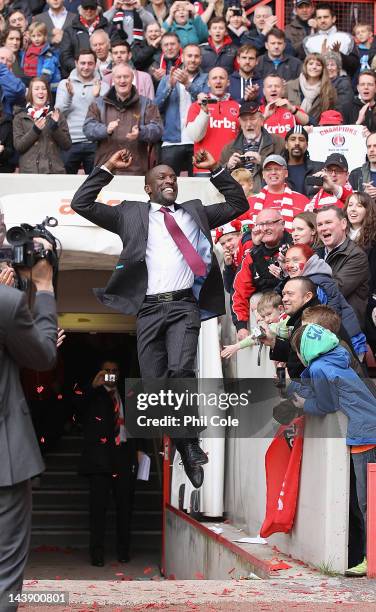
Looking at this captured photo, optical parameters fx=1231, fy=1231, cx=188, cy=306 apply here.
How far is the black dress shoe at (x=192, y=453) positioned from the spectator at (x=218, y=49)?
25.8 ft

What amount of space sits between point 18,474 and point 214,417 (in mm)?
5669

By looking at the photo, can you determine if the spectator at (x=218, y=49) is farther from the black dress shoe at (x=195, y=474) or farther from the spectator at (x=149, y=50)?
the black dress shoe at (x=195, y=474)

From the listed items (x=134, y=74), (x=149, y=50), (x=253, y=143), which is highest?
(x=149, y=50)

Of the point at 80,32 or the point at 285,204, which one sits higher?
the point at 80,32

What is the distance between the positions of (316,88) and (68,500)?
22.5 feet

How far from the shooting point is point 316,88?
14172 mm

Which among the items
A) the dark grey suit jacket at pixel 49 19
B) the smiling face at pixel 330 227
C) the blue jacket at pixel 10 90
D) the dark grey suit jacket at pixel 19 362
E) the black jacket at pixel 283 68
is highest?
the dark grey suit jacket at pixel 49 19

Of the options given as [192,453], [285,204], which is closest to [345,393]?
[192,453]

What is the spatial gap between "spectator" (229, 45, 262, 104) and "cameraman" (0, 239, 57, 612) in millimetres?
9332

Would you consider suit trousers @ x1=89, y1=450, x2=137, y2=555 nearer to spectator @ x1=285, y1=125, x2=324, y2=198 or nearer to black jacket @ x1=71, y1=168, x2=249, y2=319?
spectator @ x1=285, y1=125, x2=324, y2=198

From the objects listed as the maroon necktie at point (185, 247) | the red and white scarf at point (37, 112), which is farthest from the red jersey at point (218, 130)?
the maroon necktie at point (185, 247)

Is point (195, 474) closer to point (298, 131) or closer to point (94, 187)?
point (94, 187)

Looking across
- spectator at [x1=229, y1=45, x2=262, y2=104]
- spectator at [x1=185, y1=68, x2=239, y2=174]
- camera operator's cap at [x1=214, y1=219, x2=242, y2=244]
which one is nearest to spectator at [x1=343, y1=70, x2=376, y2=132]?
spectator at [x1=229, y1=45, x2=262, y2=104]

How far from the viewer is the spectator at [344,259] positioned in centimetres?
937
